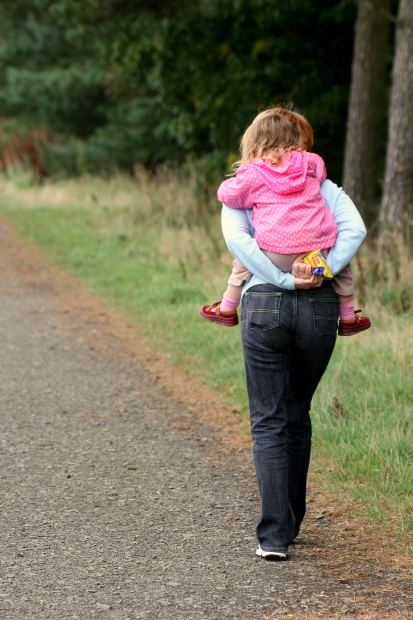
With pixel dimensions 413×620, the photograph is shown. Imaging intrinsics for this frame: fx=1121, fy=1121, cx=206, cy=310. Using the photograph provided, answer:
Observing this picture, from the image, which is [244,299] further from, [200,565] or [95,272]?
[95,272]

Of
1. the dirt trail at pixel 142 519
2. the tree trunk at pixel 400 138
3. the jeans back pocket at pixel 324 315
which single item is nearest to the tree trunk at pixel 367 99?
the tree trunk at pixel 400 138

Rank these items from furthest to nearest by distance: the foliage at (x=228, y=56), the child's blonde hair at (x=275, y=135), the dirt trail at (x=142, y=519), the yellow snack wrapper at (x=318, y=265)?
the foliage at (x=228, y=56)
the child's blonde hair at (x=275, y=135)
the yellow snack wrapper at (x=318, y=265)
the dirt trail at (x=142, y=519)

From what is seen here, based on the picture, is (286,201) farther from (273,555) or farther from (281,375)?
(273,555)

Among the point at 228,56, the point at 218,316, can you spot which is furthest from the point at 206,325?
the point at 228,56

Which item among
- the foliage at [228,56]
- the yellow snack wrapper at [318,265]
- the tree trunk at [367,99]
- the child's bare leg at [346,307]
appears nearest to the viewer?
the yellow snack wrapper at [318,265]

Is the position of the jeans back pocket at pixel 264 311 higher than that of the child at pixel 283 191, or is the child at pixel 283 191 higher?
the child at pixel 283 191

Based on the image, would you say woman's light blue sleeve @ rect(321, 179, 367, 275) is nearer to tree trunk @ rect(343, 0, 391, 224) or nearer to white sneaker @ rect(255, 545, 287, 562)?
white sneaker @ rect(255, 545, 287, 562)

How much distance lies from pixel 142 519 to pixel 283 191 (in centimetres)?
167

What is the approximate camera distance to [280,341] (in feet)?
14.4

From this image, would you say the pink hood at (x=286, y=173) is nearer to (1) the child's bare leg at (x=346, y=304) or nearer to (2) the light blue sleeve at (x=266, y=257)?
(2) the light blue sleeve at (x=266, y=257)

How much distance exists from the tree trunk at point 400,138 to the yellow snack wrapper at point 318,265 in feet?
24.3

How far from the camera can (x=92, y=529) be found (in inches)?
192

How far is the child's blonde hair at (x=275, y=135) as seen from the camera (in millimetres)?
4359

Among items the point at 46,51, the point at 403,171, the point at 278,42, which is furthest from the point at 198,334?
the point at 46,51
